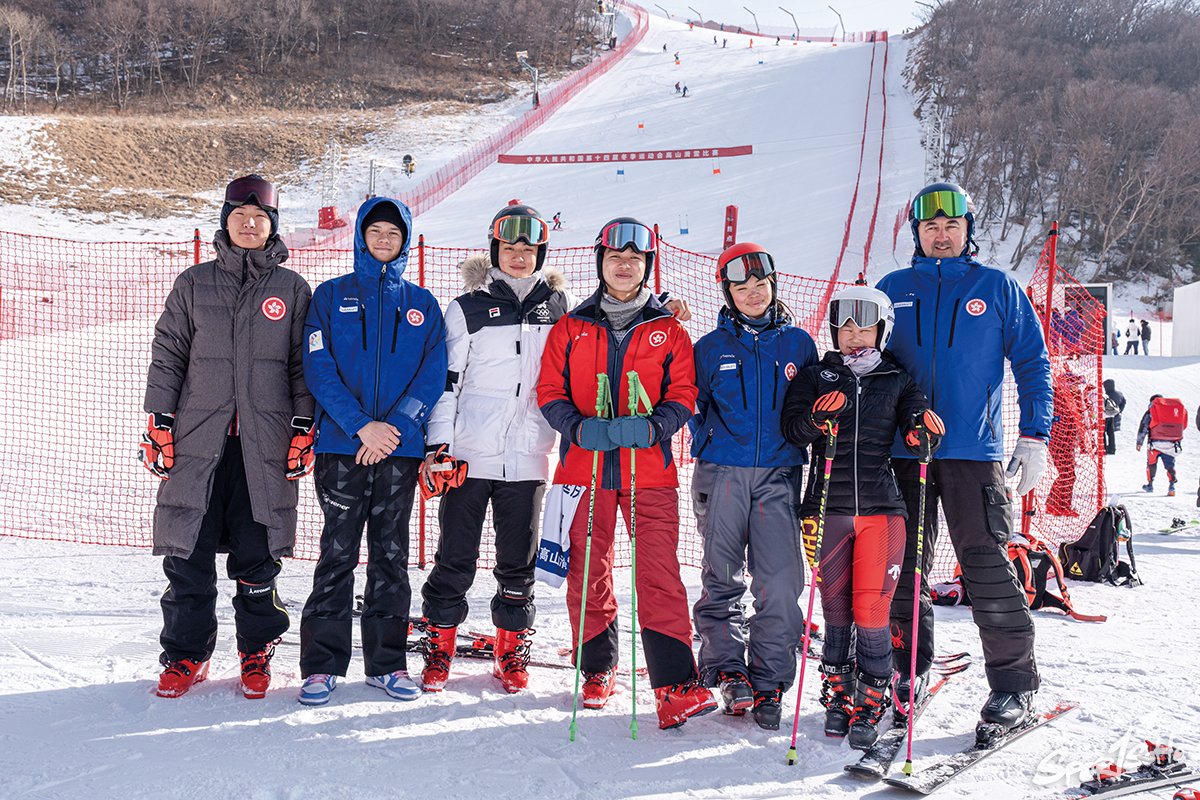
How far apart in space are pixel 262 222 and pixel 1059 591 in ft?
15.5

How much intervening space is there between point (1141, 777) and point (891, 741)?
766 millimetres

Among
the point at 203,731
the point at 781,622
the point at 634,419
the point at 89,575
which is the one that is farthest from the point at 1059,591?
the point at 89,575

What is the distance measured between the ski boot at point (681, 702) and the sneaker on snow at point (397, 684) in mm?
944

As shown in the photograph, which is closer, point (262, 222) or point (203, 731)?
point (203, 731)

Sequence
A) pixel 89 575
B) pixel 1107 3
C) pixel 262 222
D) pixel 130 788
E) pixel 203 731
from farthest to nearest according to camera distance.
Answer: pixel 1107 3 → pixel 89 575 → pixel 262 222 → pixel 203 731 → pixel 130 788

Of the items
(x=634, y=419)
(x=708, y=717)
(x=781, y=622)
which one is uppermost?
(x=634, y=419)

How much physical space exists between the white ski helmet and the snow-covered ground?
1.53 m

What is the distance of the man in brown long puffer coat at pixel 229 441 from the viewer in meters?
3.20

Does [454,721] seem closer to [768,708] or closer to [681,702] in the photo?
[681,702]

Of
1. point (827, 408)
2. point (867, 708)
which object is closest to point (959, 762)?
point (867, 708)

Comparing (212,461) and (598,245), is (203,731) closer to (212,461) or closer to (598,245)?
(212,461)

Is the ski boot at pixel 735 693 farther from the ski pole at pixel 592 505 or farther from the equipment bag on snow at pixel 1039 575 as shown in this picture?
the equipment bag on snow at pixel 1039 575

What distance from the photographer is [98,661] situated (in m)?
3.45

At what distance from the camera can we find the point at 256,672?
10.6 feet
